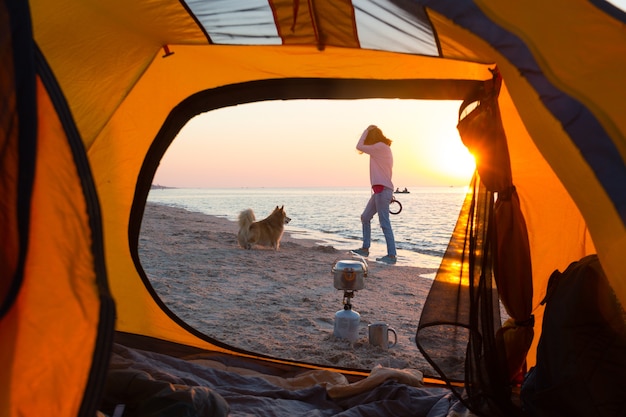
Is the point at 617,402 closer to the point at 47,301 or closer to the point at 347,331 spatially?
the point at 47,301

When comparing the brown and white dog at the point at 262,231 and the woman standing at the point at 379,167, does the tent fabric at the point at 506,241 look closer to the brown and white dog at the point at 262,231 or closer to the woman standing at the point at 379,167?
the woman standing at the point at 379,167

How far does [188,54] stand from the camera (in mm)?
2912

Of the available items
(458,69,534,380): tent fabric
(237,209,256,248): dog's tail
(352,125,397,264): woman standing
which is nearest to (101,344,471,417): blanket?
(458,69,534,380): tent fabric

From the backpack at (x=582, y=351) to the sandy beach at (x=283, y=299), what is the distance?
1499 mm

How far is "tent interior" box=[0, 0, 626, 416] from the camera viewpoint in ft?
3.64

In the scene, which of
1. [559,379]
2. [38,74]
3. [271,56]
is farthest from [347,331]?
[38,74]

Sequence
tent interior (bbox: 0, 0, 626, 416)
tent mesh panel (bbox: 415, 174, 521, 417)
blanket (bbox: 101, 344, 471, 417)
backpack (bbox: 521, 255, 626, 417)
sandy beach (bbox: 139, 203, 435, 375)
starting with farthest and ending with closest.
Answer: sandy beach (bbox: 139, 203, 435, 375), tent mesh panel (bbox: 415, 174, 521, 417), blanket (bbox: 101, 344, 471, 417), backpack (bbox: 521, 255, 626, 417), tent interior (bbox: 0, 0, 626, 416)

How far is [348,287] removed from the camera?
358cm

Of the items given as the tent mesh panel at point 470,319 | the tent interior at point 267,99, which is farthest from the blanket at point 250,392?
the tent mesh panel at point 470,319

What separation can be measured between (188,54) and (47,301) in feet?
6.88

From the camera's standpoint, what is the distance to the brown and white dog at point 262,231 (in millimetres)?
8950

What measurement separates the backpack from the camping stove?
1918 millimetres

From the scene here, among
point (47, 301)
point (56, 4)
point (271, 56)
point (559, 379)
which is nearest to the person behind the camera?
point (47, 301)

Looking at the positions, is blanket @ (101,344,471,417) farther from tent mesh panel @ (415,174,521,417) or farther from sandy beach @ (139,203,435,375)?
sandy beach @ (139,203,435,375)
